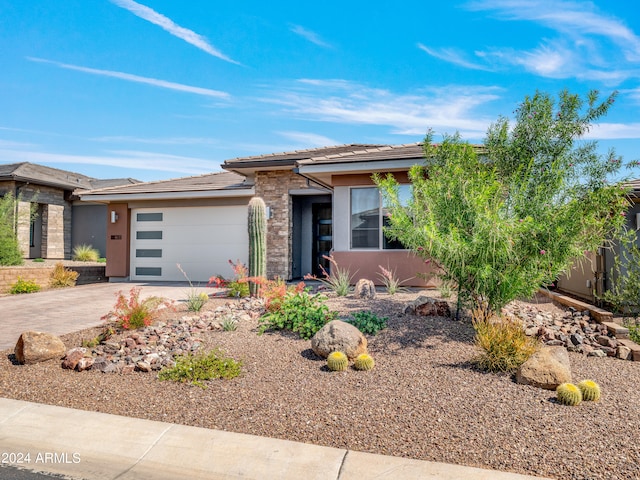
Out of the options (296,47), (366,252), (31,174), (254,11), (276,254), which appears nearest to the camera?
(254,11)

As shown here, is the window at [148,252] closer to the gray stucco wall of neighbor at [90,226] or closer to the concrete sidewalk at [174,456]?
the gray stucco wall of neighbor at [90,226]

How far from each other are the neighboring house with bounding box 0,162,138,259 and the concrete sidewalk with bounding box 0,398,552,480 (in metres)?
17.1

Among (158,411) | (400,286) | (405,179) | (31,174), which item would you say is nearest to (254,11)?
(405,179)

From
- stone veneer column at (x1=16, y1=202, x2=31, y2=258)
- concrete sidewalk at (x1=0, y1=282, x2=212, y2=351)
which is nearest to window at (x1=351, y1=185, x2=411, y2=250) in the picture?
concrete sidewalk at (x1=0, y1=282, x2=212, y2=351)

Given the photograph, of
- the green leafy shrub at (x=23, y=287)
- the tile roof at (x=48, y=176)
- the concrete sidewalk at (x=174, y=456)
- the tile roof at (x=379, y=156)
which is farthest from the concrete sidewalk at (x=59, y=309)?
the tile roof at (x=48, y=176)

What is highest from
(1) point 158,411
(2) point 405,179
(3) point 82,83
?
(3) point 82,83

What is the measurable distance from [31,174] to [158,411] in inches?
795

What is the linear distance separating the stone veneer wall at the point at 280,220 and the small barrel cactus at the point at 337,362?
28.5 ft

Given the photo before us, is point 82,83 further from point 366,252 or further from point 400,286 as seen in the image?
point 400,286

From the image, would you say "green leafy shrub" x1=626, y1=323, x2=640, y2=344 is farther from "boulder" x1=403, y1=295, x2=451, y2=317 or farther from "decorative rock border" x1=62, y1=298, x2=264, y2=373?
"decorative rock border" x1=62, y1=298, x2=264, y2=373

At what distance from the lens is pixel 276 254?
44.5 feet

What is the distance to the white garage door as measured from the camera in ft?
46.3

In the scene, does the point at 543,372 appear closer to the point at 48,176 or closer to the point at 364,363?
the point at 364,363

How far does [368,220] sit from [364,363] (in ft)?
22.0
